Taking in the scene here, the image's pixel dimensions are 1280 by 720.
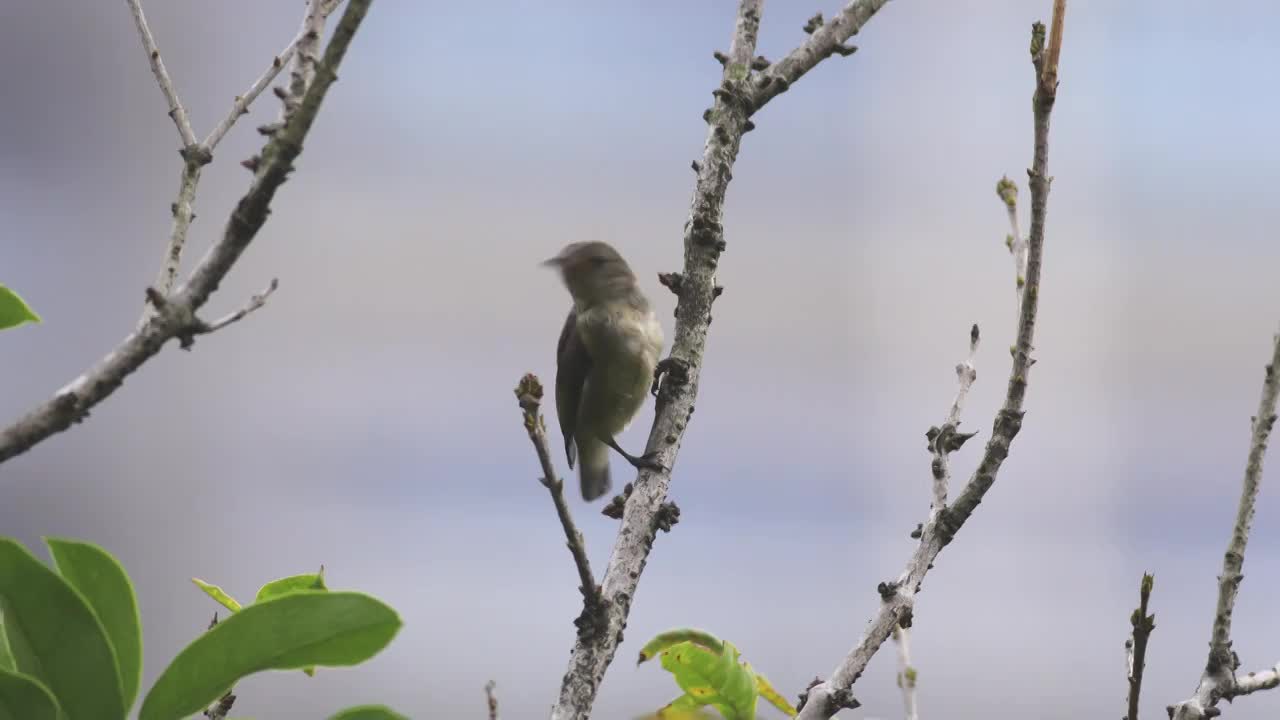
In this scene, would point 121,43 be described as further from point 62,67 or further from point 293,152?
point 293,152

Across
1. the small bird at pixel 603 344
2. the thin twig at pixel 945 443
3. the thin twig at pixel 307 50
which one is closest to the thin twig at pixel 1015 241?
the thin twig at pixel 945 443

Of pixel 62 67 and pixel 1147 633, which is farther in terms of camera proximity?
pixel 62 67

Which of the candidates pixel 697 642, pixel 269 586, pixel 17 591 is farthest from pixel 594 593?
pixel 17 591

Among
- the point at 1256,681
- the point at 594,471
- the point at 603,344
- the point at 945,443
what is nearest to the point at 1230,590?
the point at 1256,681

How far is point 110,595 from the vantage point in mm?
945

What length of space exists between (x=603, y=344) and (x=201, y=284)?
1.82m

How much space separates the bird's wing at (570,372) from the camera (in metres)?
2.65

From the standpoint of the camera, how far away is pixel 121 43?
6.71 meters

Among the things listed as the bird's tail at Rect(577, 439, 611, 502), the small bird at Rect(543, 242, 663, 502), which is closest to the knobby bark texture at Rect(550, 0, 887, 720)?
the small bird at Rect(543, 242, 663, 502)

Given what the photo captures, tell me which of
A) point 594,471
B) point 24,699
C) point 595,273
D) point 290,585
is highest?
point 595,273

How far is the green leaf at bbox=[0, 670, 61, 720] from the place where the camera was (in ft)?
2.64

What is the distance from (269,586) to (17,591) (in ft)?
1.35

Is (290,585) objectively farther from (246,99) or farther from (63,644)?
(246,99)

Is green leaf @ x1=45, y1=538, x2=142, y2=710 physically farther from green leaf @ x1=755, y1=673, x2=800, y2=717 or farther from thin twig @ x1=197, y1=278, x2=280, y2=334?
green leaf @ x1=755, y1=673, x2=800, y2=717
